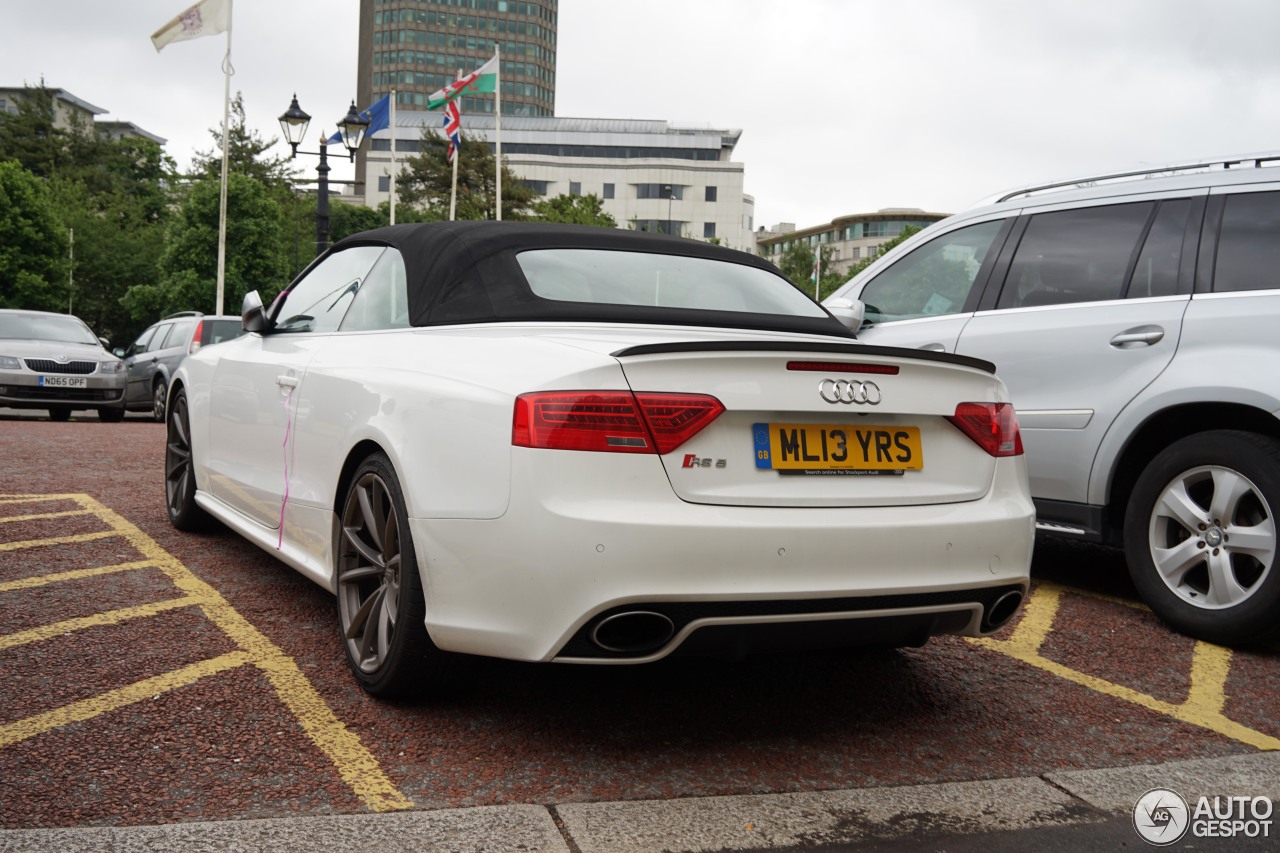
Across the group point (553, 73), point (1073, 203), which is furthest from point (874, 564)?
point (553, 73)

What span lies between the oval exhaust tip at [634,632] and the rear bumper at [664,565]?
0.06 feet

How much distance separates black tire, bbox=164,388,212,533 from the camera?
237 inches

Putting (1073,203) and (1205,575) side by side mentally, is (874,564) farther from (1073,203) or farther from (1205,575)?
(1073,203)

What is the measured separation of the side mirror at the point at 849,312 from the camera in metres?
5.10

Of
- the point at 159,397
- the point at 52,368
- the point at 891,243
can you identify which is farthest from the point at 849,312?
the point at 891,243

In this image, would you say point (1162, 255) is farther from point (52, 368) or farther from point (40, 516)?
point (52, 368)

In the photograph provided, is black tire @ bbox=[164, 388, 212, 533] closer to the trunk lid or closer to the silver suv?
the silver suv

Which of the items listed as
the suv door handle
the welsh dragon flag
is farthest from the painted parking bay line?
the welsh dragon flag

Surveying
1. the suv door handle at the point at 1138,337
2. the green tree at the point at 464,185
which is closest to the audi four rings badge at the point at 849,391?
the suv door handle at the point at 1138,337

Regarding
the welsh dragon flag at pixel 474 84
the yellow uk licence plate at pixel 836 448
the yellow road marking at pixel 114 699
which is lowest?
the yellow road marking at pixel 114 699

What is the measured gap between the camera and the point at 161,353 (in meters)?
17.8

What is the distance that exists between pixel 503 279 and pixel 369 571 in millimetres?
1031

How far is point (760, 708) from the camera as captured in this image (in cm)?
369

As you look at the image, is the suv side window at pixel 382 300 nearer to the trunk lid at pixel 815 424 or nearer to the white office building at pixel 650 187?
the trunk lid at pixel 815 424
